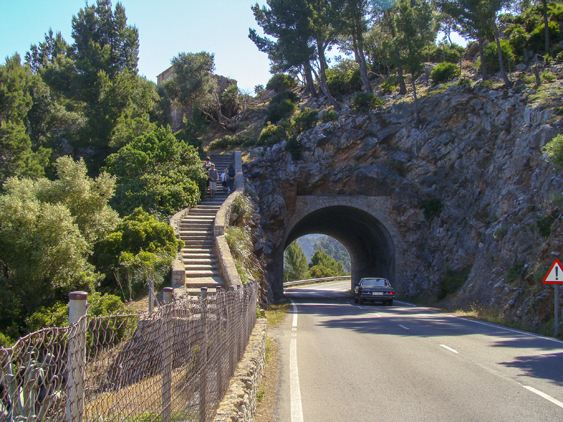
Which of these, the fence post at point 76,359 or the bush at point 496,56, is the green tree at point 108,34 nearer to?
the bush at point 496,56

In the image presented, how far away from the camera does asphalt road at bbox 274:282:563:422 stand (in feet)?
20.2

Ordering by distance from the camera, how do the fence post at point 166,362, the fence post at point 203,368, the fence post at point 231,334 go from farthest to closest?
the fence post at point 231,334 < the fence post at point 203,368 < the fence post at point 166,362

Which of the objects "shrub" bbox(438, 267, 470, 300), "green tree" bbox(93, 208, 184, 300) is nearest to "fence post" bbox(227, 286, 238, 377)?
"green tree" bbox(93, 208, 184, 300)

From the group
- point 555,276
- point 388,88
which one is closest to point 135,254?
point 555,276

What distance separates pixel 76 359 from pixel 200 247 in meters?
15.7

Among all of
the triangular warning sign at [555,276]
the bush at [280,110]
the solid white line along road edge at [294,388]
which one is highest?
the bush at [280,110]

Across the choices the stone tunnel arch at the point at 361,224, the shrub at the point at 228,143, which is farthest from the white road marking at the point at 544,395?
the shrub at the point at 228,143

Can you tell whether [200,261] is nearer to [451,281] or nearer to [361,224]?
[451,281]

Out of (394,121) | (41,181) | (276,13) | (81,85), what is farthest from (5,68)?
(394,121)

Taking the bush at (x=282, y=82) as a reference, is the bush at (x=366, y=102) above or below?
below

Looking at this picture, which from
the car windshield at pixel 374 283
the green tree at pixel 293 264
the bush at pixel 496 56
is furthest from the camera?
the green tree at pixel 293 264

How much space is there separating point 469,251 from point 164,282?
19235 millimetres

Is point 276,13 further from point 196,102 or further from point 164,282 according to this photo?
point 164,282

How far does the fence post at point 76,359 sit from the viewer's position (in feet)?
7.06
